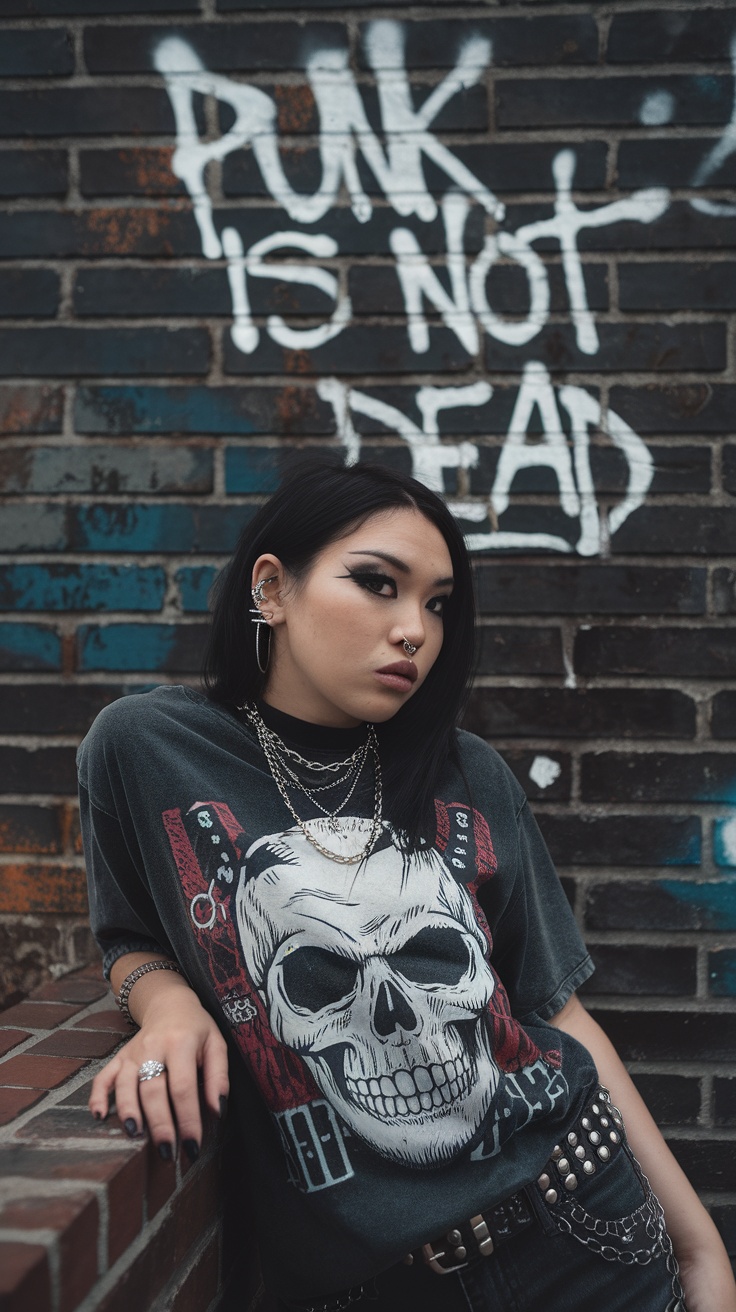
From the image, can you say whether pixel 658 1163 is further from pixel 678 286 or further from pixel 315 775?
pixel 678 286

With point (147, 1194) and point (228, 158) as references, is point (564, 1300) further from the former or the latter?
point (228, 158)

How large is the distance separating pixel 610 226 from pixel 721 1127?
1.99 meters

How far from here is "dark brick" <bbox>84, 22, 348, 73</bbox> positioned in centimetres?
204

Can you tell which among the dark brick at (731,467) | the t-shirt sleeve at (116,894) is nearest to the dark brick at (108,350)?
the t-shirt sleeve at (116,894)

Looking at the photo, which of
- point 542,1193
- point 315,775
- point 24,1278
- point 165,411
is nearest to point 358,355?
point 165,411

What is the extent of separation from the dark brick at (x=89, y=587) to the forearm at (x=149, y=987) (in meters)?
0.87

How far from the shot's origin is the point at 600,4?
6.70 ft

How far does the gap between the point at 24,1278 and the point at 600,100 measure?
2.28 metres

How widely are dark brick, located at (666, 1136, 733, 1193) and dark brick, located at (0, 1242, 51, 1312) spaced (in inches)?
62.3

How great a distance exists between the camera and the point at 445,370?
81.7 inches

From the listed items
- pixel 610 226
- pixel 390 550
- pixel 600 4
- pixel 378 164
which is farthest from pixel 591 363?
pixel 390 550

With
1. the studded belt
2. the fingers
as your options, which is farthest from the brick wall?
the fingers

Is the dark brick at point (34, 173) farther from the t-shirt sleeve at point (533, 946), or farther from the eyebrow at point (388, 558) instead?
the t-shirt sleeve at point (533, 946)

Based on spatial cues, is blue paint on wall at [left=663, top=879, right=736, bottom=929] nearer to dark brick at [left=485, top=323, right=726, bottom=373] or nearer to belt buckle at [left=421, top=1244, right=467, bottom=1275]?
belt buckle at [left=421, top=1244, right=467, bottom=1275]
